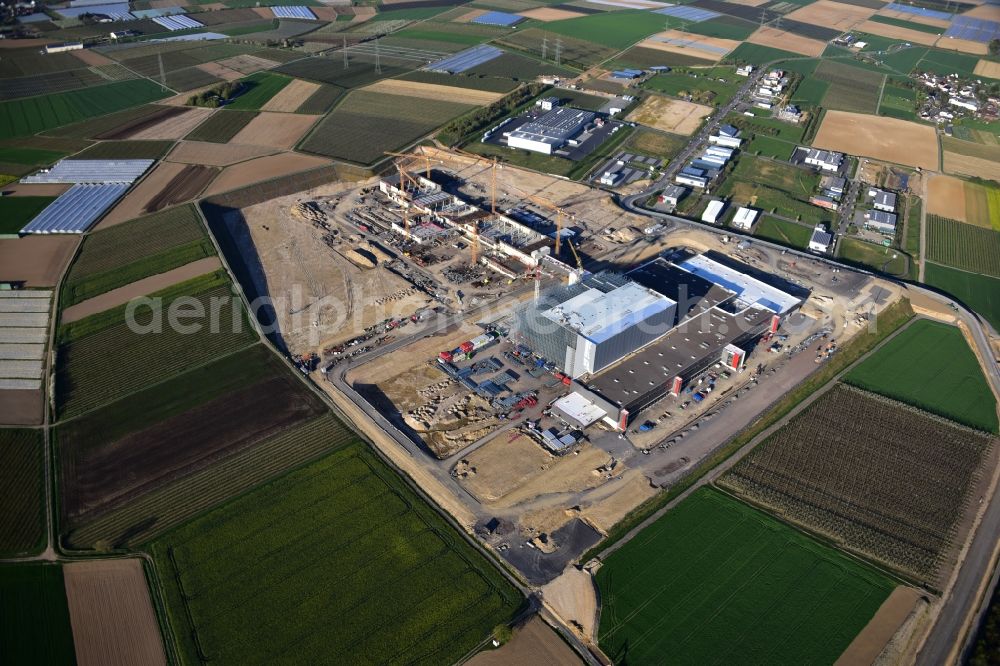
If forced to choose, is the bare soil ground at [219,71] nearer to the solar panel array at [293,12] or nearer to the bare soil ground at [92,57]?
the bare soil ground at [92,57]

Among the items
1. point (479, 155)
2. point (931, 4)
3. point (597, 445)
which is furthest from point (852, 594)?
point (931, 4)

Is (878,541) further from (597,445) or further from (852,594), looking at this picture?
(597,445)

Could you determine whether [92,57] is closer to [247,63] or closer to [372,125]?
[247,63]

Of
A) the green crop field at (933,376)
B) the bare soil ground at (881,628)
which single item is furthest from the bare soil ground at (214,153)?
the bare soil ground at (881,628)

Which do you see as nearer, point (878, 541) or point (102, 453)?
point (878, 541)

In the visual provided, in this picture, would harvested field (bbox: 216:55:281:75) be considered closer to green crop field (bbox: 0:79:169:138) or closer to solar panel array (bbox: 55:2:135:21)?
green crop field (bbox: 0:79:169:138)

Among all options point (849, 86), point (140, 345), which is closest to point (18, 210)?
point (140, 345)
